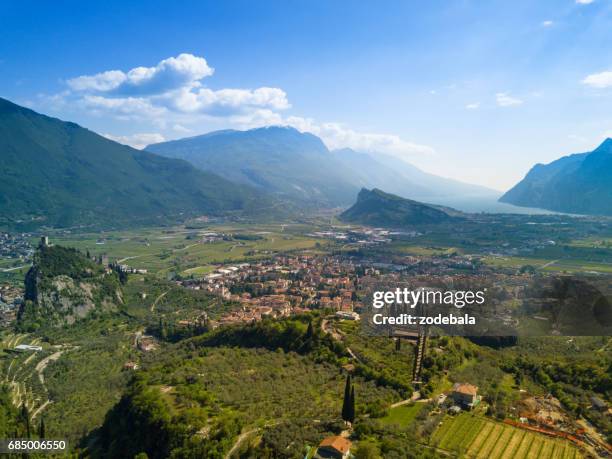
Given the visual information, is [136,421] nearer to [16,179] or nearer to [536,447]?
[536,447]

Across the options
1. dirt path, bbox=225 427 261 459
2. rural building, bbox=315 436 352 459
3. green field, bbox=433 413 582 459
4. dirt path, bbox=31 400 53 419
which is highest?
rural building, bbox=315 436 352 459

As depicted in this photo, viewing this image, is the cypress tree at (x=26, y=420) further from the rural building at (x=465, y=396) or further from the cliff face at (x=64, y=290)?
the rural building at (x=465, y=396)

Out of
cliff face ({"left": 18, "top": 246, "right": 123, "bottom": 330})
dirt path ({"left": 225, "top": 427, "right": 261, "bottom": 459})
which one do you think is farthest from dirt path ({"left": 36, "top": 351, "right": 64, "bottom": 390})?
dirt path ({"left": 225, "top": 427, "right": 261, "bottom": 459})

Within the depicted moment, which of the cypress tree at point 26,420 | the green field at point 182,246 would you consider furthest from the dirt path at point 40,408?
the green field at point 182,246

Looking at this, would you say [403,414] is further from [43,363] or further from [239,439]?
[43,363]

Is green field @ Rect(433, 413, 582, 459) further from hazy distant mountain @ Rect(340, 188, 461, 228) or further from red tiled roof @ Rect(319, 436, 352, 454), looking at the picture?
hazy distant mountain @ Rect(340, 188, 461, 228)

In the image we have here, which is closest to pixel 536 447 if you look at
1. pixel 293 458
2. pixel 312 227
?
pixel 293 458

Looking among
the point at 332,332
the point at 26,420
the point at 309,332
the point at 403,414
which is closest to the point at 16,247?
the point at 26,420
